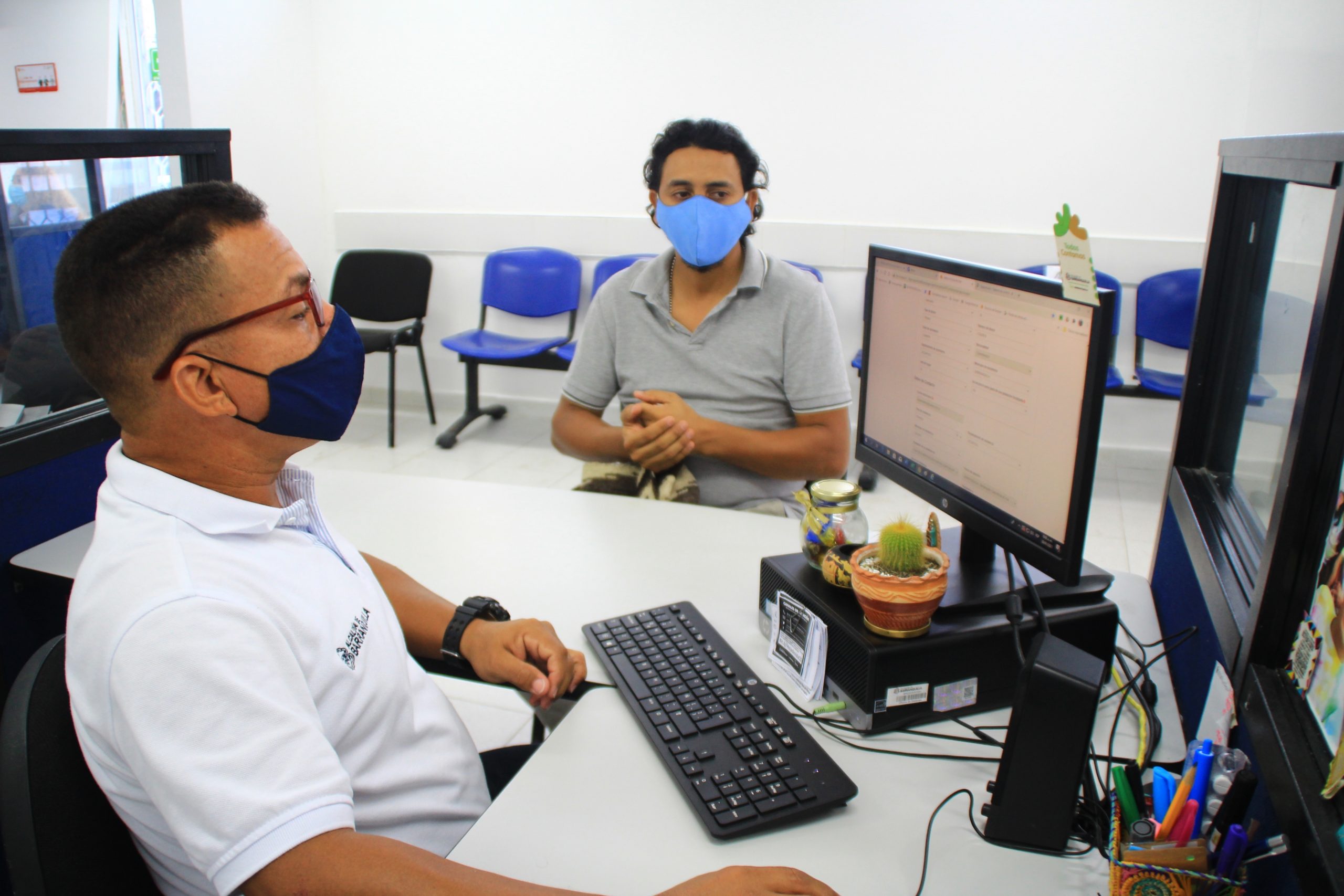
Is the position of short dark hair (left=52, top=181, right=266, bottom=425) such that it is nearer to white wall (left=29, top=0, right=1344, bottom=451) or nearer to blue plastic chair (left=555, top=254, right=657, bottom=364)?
blue plastic chair (left=555, top=254, right=657, bottom=364)

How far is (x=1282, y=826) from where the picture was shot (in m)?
0.72

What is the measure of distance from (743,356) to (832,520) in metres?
0.82

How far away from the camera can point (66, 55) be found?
15.8ft

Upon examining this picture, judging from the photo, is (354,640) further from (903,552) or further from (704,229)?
(704,229)

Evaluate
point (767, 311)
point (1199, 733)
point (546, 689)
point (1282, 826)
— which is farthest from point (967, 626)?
point (767, 311)

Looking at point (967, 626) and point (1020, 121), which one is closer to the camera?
point (967, 626)

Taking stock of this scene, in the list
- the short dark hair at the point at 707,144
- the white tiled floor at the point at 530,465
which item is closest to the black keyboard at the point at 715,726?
the short dark hair at the point at 707,144

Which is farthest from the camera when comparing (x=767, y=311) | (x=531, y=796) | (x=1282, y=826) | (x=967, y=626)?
(x=767, y=311)

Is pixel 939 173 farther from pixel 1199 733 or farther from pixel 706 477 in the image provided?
pixel 1199 733

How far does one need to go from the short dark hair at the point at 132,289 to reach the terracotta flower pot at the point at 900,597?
751mm

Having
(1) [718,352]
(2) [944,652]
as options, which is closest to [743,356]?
(1) [718,352]

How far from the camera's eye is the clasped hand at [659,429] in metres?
1.86

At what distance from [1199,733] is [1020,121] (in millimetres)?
3432

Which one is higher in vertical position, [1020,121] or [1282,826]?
[1020,121]
